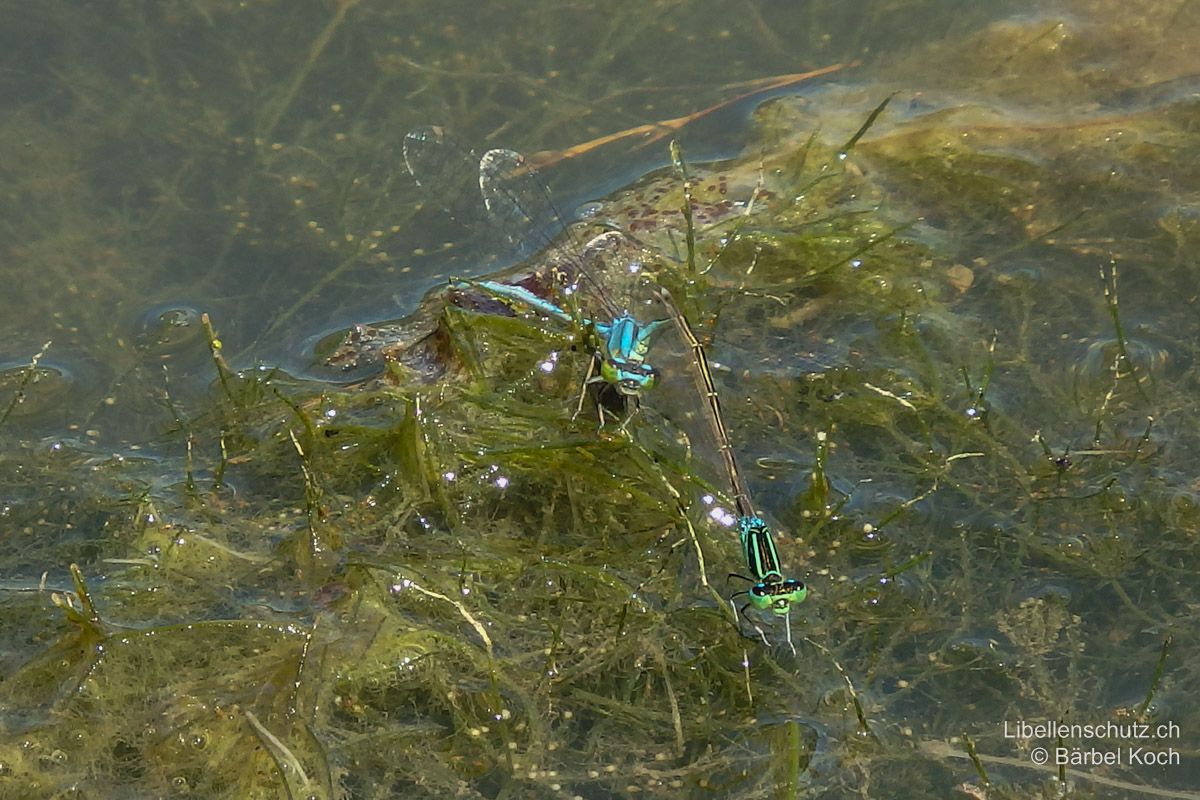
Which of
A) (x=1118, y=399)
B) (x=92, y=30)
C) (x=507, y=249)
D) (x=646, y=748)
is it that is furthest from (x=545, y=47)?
(x=646, y=748)

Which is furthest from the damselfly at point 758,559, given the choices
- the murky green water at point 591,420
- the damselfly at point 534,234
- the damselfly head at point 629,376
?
the damselfly at point 534,234

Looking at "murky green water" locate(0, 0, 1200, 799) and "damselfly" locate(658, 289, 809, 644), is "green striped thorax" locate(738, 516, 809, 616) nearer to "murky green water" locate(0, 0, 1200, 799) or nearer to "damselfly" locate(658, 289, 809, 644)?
"damselfly" locate(658, 289, 809, 644)

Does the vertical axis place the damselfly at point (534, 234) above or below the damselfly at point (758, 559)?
above

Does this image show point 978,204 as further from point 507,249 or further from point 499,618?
point 499,618

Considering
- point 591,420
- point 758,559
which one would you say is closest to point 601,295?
point 591,420

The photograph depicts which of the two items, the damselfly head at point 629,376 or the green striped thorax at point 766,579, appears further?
the damselfly head at point 629,376

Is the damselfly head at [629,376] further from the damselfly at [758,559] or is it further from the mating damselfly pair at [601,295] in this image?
the damselfly at [758,559]
